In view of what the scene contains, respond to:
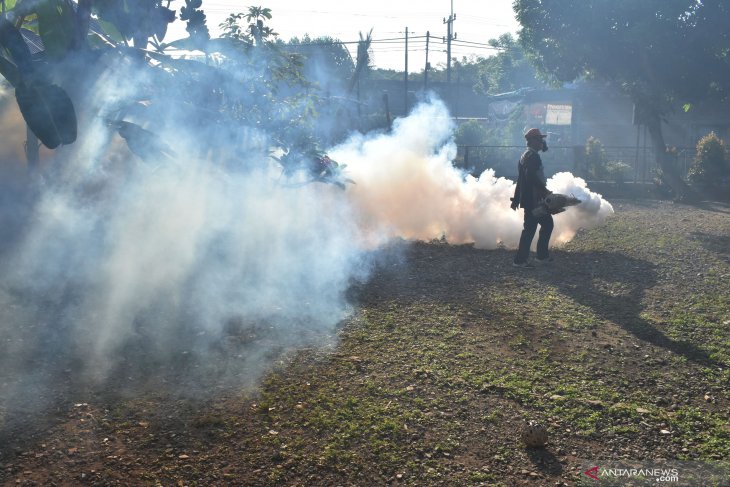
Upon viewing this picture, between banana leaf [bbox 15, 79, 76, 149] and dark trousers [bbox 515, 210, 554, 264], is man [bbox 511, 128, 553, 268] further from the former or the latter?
banana leaf [bbox 15, 79, 76, 149]

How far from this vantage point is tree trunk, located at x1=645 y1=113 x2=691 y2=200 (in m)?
19.8

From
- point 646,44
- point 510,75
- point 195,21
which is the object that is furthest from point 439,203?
point 510,75

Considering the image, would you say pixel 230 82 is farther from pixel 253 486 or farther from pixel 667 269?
pixel 667 269

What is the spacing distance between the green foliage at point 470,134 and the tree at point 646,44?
21.2 feet

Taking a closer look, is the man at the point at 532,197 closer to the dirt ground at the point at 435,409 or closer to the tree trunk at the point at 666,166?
the dirt ground at the point at 435,409

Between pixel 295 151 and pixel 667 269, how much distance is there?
8425 mm

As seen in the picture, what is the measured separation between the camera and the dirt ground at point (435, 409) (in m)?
3.60

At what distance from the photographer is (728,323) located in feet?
21.2

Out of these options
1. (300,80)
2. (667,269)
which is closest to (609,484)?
(300,80)

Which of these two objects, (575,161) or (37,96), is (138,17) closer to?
(37,96)

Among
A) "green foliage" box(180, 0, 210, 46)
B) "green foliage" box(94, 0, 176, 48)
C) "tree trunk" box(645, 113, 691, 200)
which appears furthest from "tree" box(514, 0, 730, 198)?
"green foliage" box(94, 0, 176, 48)

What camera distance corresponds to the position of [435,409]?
4430 mm

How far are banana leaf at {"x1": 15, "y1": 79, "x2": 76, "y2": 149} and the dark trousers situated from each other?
28.1 feet

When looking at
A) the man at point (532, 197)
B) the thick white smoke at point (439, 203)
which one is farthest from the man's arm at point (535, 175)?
the thick white smoke at point (439, 203)
